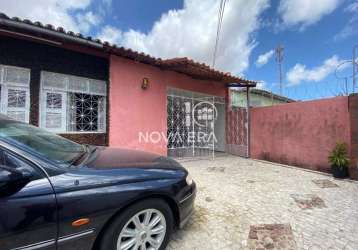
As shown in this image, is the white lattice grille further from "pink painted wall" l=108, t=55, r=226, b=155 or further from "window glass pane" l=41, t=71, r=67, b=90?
"pink painted wall" l=108, t=55, r=226, b=155

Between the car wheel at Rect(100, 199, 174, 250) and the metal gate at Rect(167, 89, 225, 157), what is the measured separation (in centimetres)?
545

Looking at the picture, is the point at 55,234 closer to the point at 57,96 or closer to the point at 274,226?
the point at 274,226

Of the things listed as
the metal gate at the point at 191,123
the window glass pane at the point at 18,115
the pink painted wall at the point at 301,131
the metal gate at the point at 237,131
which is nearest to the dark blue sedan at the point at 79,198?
the window glass pane at the point at 18,115

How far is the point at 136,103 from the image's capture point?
6.48 m

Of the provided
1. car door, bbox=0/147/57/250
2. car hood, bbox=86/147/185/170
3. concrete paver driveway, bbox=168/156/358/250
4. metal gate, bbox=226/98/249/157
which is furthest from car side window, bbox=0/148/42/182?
metal gate, bbox=226/98/249/157

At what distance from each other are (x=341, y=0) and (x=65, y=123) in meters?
8.43

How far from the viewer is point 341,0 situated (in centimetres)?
643

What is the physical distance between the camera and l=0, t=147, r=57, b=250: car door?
1.50m

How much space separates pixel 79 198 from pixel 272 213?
286 cm

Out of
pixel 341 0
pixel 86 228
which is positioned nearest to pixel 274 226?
pixel 86 228

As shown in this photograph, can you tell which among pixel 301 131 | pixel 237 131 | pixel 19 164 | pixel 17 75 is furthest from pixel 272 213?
pixel 237 131

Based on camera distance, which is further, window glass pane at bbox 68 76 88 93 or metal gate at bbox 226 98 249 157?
metal gate at bbox 226 98 249 157

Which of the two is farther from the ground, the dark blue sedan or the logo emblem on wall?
the logo emblem on wall

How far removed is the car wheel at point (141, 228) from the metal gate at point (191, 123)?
545cm
